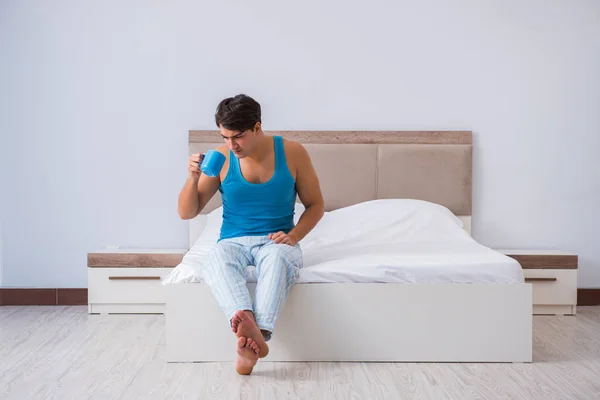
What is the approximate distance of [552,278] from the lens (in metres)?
3.75

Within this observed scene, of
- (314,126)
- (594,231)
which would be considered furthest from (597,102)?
(314,126)

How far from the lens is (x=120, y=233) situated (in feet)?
13.4

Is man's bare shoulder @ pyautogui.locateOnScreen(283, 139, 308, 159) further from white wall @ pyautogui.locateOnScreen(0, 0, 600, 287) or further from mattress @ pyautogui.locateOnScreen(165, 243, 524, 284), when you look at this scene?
white wall @ pyautogui.locateOnScreen(0, 0, 600, 287)

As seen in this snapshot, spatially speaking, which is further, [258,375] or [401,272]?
[401,272]

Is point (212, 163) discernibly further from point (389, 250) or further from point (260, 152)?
point (389, 250)

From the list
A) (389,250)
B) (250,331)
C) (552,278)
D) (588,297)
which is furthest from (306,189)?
(588,297)

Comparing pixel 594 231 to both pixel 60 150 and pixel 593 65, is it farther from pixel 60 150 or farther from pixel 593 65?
pixel 60 150

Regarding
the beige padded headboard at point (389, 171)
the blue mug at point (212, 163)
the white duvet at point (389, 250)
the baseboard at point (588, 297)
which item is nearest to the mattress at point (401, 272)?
the white duvet at point (389, 250)

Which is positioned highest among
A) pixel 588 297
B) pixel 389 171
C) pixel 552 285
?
pixel 389 171

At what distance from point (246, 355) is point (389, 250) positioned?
1.02m

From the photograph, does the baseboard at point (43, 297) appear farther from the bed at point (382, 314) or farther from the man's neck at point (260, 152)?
the man's neck at point (260, 152)

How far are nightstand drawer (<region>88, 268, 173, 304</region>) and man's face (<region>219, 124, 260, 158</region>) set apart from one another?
4.21 feet

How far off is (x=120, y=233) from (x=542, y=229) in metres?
2.46

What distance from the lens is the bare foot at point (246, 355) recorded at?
7.87 feet
